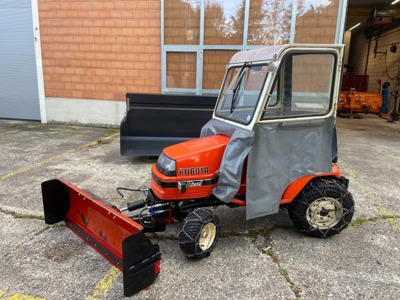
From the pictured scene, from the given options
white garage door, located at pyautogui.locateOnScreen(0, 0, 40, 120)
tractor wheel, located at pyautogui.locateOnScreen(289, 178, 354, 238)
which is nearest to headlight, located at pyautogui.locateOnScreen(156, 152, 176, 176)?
tractor wheel, located at pyautogui.locateOnScreen(289, 178, 354, 238)

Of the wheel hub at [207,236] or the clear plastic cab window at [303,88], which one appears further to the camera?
the clear plastic cab window at [303,88]

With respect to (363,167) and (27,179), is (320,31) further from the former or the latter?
(27,179)

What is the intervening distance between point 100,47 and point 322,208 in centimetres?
810

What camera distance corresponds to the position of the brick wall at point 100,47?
8.74m

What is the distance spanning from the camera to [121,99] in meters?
9.23

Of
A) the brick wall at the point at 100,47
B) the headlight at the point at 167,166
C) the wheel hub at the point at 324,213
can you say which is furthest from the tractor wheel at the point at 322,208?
the brick wall at the point at 100,47

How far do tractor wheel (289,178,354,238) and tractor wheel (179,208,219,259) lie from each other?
0.94 metres

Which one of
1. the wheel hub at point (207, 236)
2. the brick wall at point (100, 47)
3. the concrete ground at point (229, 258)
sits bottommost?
the concrete ground at point (229, 258)

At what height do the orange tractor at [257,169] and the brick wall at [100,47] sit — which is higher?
the brick wall at [100,47]

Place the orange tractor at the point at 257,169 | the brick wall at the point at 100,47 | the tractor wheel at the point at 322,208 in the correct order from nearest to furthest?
the orange tractor at the point at 257,169
the tractor wheel at the point at 322,208
the brick wall at the point at 100,47

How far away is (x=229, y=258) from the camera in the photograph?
297 cm

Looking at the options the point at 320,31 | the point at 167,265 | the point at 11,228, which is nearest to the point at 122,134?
the point at 11,228

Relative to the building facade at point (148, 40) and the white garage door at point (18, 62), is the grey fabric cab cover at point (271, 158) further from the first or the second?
the white garage door at point (18, 62)

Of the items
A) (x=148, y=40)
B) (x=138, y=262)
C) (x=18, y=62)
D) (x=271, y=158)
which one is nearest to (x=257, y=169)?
(x=271, y=158)
